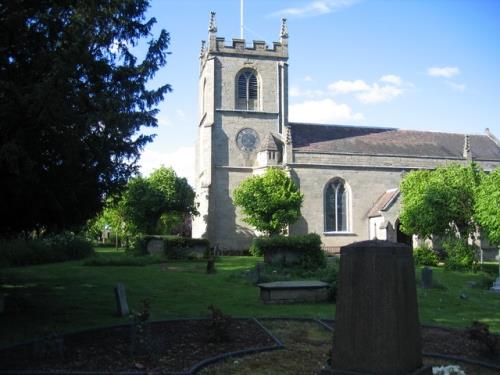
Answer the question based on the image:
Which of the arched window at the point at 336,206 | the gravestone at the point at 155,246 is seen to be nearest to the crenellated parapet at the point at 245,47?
the arched window at the point at 336,206

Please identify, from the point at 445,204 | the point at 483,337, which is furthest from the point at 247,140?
the point at 483,337

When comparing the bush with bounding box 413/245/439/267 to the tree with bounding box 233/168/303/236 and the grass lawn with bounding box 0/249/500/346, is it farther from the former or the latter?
the grass lawn with bounding box 0/249/500/346

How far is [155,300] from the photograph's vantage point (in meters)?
→ 13.4

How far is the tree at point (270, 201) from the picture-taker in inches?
1375

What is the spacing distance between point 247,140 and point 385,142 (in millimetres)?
11931

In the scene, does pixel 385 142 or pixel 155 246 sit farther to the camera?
pixel 385 142

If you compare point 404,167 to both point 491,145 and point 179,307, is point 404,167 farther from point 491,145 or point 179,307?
point 179,307

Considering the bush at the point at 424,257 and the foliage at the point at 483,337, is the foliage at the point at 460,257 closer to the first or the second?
the bush at the point at 424,257

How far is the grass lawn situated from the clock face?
64.8 ft

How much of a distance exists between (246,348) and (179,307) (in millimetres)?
4792

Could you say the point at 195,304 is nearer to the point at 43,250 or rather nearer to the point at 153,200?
the point at 43,250

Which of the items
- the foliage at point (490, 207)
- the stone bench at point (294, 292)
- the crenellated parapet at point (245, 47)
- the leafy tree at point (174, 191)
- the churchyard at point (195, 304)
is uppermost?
the crenellated parapet at point (245, 47)

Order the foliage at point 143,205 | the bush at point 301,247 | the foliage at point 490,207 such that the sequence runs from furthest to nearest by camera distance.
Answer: the foliage at point 143,205 < the foliage at point 490,207 < the bush at point 301,247

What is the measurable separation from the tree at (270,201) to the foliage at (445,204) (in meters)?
8.30
